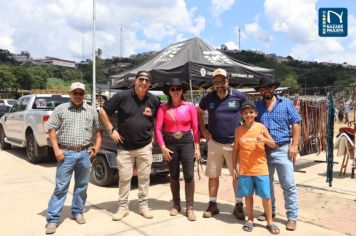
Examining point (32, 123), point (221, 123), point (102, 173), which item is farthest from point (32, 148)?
point (221, 123)

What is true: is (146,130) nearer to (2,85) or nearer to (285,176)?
(285,176)

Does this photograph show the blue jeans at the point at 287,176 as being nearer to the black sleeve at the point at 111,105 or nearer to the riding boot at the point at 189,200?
the riding boot at the point at 189,200

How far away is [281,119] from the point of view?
512 cm

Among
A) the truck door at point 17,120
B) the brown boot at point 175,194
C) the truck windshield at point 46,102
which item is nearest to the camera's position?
the brown boot at point 175,194

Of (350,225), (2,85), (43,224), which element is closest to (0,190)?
(43,224)

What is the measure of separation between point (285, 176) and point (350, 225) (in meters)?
1.12

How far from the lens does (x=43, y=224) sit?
5246 millimetres

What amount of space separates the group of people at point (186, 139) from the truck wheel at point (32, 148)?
5010mm

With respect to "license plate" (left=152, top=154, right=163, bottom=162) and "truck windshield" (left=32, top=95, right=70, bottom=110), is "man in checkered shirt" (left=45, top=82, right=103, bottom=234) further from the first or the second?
"truck windshield" (left=32, top=95, right=70, bottom=110)

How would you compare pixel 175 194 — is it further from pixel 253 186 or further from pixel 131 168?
pixel 253 186

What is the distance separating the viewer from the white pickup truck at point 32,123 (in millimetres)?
9602

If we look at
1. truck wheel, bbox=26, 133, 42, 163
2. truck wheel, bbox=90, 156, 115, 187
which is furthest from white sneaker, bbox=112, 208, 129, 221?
truck wheel, bbox=26, 133, 42, 163

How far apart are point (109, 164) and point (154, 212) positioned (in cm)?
176

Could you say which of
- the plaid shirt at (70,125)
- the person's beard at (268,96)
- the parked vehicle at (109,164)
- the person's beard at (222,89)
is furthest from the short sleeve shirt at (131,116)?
the parked vehicle at (109,164)
